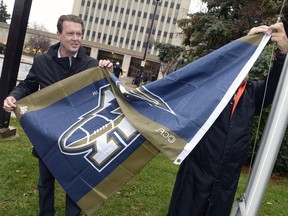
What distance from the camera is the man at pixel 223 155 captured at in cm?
270

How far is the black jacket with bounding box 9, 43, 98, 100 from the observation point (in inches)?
135

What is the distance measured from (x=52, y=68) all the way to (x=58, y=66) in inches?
2.4

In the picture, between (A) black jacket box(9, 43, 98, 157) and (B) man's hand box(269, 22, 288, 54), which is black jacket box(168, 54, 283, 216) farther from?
(A) black jacket box(9, 43, 98, 157)

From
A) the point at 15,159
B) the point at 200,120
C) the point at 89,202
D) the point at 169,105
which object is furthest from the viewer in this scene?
the point at 15,159

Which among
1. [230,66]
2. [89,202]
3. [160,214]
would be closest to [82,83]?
[89,202]

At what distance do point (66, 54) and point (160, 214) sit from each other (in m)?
2.39

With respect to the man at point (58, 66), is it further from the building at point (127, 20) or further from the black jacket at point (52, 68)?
the building at point (127, 20)

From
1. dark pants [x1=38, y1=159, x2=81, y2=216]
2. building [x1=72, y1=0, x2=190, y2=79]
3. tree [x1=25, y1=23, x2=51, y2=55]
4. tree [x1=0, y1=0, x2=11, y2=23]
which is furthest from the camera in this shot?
building [x1=72, y1=0, x2=190, y2=79]

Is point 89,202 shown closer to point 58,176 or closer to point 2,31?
point 58,176

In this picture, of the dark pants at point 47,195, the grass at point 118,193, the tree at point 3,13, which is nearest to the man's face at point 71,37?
the dark pants at point 47,195

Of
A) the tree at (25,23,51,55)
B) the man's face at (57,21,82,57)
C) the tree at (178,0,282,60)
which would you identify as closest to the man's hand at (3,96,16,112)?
the man's face at (57,21,82,57)

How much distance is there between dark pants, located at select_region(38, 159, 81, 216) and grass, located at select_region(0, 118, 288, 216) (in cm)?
69

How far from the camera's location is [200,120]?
265 centimetres

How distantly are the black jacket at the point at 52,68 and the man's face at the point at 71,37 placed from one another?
3.5 inches
